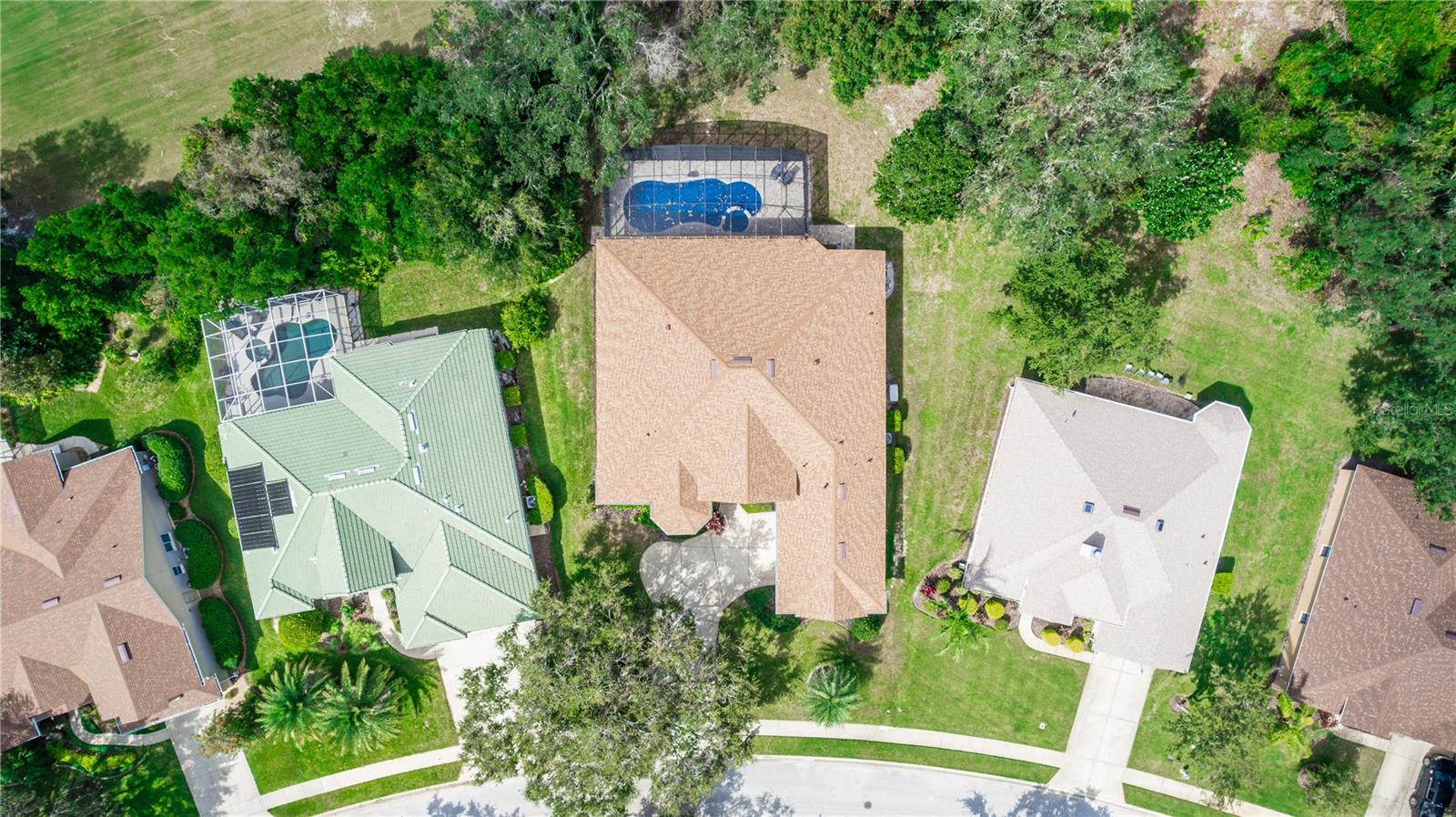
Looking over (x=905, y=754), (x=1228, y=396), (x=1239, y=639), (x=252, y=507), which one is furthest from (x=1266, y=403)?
(x=252, y=507)

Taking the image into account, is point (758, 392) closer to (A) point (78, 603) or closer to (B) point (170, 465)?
(B) point (170, 465)

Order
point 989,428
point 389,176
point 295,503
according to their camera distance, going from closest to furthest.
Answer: point 389,176 → point 295,503 → point 989,428

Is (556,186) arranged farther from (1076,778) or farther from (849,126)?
(1076,778)

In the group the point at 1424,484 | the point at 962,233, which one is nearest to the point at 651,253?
the point at 962,233

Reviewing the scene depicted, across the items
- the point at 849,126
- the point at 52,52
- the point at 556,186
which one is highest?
the point at 52,52

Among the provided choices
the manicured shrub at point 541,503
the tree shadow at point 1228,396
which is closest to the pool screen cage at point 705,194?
the manicured shrub at point 541,503

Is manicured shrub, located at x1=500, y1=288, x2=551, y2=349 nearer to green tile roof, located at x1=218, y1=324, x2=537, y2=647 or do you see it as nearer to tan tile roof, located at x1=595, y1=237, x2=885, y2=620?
green tile roof, located at x1=218, y1=324, x2=537, y2=647

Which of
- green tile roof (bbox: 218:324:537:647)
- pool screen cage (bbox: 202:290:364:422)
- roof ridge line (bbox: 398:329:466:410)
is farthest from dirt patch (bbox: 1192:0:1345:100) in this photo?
pool screen cage (bbox: 202:290:364:422)
